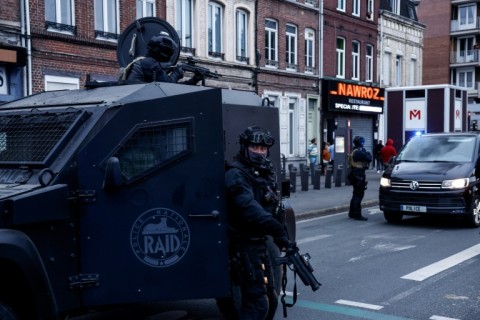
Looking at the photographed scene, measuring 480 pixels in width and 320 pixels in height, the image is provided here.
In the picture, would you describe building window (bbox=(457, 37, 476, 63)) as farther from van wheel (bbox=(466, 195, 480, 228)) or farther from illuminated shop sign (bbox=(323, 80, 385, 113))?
van wheel (bbox=(466, 195, 480, 228))

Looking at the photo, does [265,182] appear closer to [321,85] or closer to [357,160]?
[357,160]

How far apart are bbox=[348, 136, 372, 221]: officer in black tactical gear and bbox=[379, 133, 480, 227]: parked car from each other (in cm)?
54

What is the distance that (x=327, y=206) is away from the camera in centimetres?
1444

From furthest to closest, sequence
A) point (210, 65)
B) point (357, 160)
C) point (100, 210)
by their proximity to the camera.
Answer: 1. point (210, 65)
2. point (357, 160)
3. point (100, 210)

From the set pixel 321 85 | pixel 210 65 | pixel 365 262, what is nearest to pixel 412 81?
pixel 321 85

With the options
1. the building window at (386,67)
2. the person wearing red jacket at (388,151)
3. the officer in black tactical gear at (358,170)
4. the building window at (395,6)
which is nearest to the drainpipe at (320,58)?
the building window at (386,67)

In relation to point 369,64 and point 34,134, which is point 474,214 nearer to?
point 34,134

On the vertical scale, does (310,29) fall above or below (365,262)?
above

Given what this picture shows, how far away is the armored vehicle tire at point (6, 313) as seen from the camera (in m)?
3.75

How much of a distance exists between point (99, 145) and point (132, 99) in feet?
1.67

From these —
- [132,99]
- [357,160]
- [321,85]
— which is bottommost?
[357,160]

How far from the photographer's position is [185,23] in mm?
21094

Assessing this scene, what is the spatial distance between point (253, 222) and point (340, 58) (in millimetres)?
27426

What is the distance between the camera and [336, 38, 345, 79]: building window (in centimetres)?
3061
